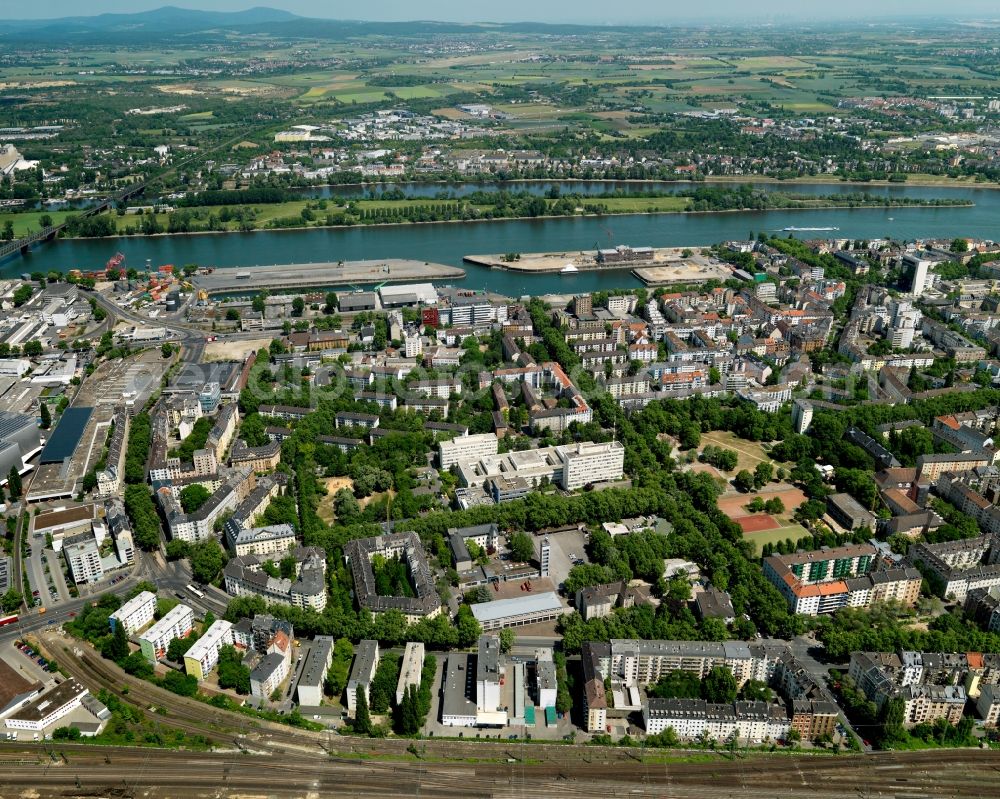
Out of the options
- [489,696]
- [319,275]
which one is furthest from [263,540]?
[319,275]

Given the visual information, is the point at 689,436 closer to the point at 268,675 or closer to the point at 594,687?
the point at 594,687

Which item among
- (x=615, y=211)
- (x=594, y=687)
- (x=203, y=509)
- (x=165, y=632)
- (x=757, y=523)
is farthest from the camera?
(x=615, y=211)

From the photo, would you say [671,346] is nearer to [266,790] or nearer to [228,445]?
[228,445]

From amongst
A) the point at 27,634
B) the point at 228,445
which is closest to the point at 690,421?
the point at 228,445

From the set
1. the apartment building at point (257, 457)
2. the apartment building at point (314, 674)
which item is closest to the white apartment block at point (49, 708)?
the apartment building at point (314, 674)

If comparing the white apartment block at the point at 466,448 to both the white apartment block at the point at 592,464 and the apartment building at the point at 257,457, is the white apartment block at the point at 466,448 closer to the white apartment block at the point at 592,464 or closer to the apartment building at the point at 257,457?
the white apartment block at the point at 592,464

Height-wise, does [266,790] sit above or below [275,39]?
below
